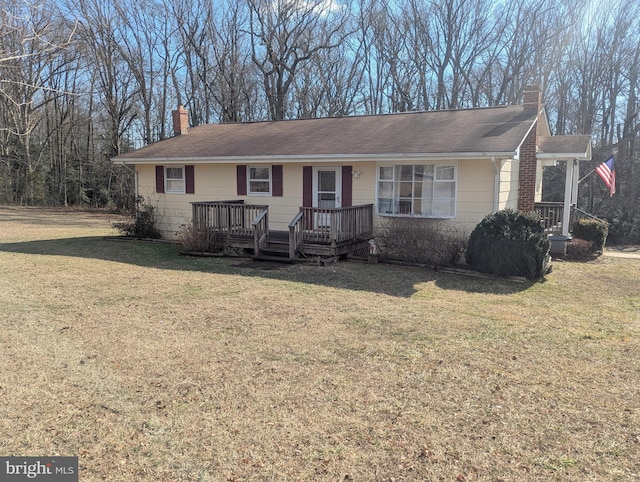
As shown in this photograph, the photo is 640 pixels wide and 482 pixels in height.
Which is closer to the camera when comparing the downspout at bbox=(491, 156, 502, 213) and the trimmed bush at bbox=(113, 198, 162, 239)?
the downspout at bbox=(491, 156, 502, 213)

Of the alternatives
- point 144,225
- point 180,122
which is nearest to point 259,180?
point 144,225

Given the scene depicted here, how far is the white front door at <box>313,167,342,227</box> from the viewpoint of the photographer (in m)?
13.5

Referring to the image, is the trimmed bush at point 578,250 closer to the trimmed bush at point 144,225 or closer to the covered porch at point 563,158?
the covered porch at point 563,158

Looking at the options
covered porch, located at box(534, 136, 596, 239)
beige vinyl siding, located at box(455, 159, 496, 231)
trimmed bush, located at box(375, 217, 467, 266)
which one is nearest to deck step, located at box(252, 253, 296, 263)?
trimmed bush, located at box(375, 217, 467, 266)

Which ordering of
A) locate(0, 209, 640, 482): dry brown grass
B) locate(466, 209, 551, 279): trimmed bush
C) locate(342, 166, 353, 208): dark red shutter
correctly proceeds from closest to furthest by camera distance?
locate(0, 209, 640, 482): dry brown grass < locate(466, 209, 551, 279): trimmed bush < locate(342, 166, 353, 208): dark red shutter

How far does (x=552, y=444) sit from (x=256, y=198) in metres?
11.9

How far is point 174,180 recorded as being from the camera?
52.5 feet

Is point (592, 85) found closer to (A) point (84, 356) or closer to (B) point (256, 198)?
(B) point (256, 198)

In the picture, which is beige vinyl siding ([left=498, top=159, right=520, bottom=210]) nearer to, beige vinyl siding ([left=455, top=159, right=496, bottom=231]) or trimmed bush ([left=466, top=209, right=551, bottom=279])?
beige vinyl siding ([left=455, top=159, right=496, bottom=231])

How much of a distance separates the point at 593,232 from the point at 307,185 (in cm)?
851

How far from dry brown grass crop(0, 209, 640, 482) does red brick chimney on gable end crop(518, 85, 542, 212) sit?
4991 millimetres

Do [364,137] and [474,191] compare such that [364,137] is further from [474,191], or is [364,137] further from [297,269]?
[297,269]

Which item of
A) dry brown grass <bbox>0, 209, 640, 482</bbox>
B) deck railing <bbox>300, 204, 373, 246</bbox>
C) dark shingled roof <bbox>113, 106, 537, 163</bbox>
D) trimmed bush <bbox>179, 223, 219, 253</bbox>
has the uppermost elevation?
dark shingled roof <bbox>113, 106, 537, 163</bbox>

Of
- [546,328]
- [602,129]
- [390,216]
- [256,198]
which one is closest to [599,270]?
[390,216]
